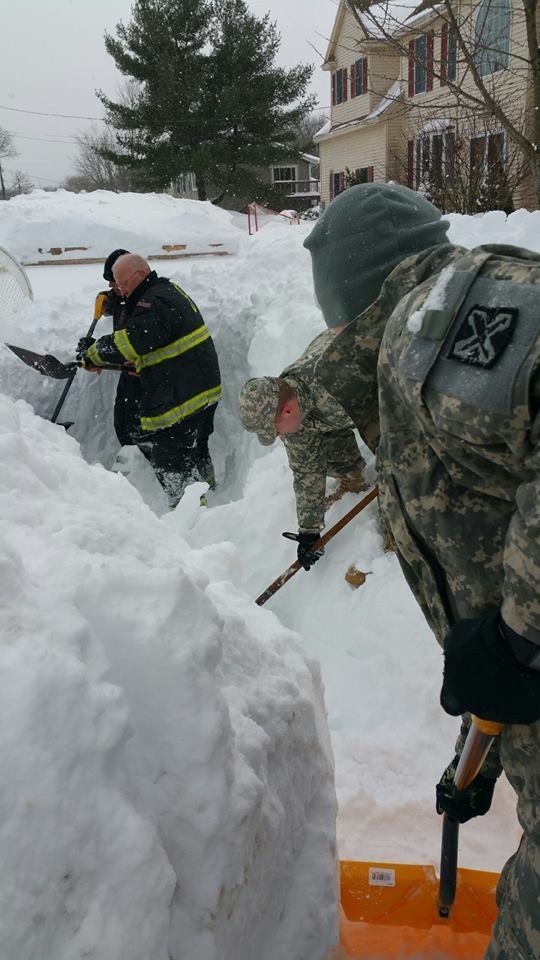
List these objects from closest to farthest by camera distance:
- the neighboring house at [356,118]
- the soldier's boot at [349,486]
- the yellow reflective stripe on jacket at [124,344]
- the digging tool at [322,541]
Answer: the digging tool at [322,541], the soldier's boot at [349,486], the yellow reflective stripe on jacket at [124,344], the neighboring house at [356,118]

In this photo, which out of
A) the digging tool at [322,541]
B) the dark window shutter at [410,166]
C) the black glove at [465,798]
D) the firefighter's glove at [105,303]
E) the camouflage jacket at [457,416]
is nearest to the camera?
the camouflage jacket at [457,416]

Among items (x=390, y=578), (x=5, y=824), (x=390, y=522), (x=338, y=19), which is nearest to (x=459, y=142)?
(x=390, y=578)

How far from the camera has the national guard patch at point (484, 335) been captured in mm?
988

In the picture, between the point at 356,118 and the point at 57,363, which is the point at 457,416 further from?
the point at 356,118

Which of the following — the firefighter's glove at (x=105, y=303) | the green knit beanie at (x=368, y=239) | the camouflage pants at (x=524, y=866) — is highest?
the green knit beanie at (x=368, y=239)

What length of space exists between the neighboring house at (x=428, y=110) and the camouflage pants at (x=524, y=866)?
678 cm

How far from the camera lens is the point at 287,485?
4.68 meters

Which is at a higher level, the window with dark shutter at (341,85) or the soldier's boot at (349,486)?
the window with dark shutter at (341,85)

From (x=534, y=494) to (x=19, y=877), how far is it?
0.92 m

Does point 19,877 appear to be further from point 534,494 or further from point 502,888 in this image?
point 502,888

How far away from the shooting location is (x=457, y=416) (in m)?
1.03

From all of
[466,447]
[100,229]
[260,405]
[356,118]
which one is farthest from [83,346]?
[356,118]

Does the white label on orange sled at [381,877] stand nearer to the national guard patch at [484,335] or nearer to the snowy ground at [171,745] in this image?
the snowy ground at [171,745]

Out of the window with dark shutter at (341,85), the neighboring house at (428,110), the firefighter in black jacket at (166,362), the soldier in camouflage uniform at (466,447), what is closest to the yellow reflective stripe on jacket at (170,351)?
the firefighter in black jacket at (166,362)
